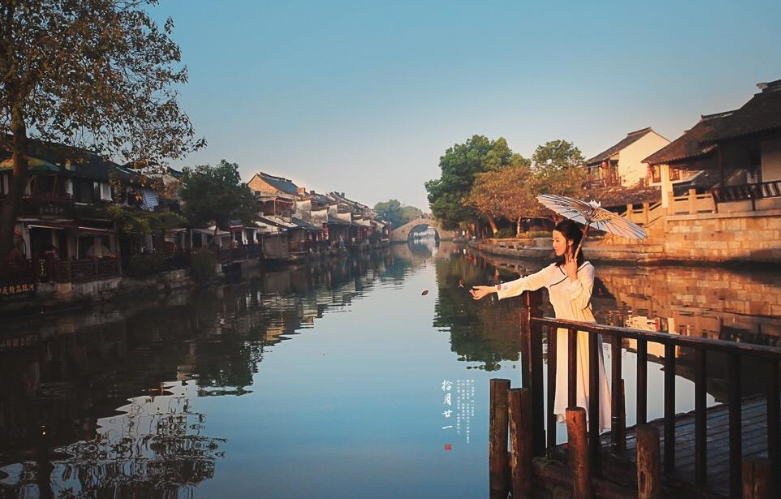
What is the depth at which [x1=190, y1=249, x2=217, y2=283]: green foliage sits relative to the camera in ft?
101

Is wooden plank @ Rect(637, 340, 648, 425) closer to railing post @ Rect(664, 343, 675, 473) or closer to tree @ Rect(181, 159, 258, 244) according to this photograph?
railing post @ Rect(664, 343, 675, 473)

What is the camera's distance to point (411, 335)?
1495 centimetres

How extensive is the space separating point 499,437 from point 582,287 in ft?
4.43

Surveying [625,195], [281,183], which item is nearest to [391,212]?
[281,183]

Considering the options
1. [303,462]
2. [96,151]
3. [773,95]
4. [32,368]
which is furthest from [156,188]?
[773,95]

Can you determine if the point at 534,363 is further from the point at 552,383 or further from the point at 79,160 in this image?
the point at 79,160

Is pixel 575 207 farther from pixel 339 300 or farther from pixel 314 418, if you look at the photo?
pixel 339 300

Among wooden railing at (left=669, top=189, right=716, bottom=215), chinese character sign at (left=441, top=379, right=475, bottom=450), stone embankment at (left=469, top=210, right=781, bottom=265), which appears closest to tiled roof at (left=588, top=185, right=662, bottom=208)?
stone embankment at (left=469, top=210, right=781, bottom=265)

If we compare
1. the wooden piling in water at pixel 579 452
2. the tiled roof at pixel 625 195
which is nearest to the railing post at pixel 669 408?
the wooden piling in water at pixel 579 452

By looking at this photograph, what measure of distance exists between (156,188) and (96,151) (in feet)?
5.93

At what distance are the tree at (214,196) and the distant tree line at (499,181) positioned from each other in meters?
20.0

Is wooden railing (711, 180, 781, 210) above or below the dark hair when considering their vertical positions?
above

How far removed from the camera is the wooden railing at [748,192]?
24094mm

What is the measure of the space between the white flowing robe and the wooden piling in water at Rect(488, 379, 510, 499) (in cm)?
53
